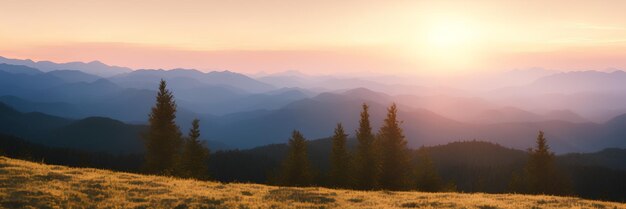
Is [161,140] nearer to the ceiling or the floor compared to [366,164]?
nearer to the ceiling

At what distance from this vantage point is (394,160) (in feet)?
171

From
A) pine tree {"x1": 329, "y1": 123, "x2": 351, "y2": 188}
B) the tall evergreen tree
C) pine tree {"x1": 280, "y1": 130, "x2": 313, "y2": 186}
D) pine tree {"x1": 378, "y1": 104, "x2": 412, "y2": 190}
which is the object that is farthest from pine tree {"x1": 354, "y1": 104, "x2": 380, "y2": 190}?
the tall evergreen tree

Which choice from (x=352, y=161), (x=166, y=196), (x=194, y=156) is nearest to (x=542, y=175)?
A: (x=352, y=161)

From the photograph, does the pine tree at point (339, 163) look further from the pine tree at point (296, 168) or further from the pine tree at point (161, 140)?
the pine tree at point (161, 140)

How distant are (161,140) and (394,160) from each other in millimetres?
27709

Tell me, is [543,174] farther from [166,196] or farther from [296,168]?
[166,196]

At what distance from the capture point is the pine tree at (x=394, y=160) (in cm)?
5191

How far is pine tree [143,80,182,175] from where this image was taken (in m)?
54.1

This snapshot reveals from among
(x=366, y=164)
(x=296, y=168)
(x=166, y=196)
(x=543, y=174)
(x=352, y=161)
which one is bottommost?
(x=166, y=196)

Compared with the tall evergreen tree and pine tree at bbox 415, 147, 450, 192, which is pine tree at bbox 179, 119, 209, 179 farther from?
the tall evergreen tree

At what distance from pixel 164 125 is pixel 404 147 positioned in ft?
94.6

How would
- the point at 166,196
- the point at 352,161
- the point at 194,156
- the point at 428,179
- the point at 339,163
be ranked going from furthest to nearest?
the point at 428,179
the point at 194,156
the point at 339,163
the point at 352,161
the point at 166,196

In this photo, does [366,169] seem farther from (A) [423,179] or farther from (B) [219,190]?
(B) [219,190]

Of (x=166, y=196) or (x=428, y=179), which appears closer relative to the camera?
(x=166, y=196)
